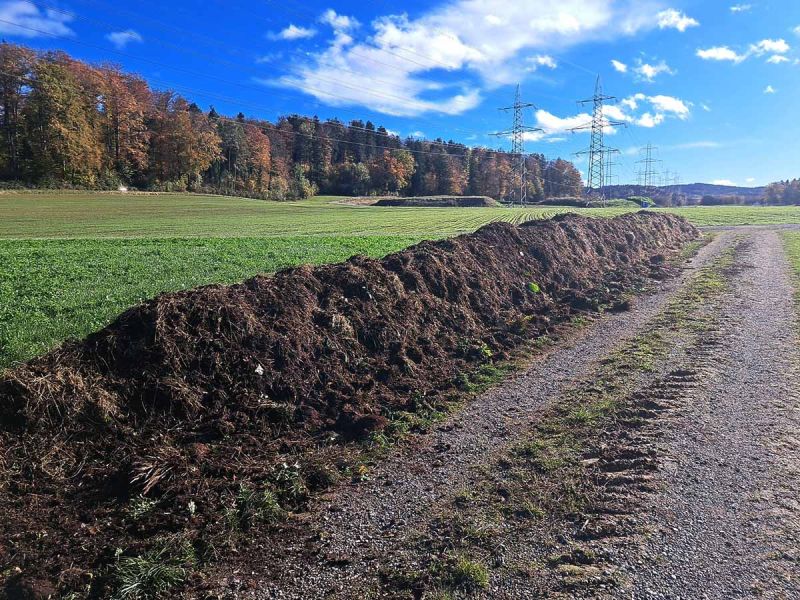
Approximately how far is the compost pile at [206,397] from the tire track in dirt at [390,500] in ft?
1.79

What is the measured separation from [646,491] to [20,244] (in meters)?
25.6

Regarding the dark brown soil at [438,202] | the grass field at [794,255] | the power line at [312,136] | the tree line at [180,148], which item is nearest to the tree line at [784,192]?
the power line at [312,136]

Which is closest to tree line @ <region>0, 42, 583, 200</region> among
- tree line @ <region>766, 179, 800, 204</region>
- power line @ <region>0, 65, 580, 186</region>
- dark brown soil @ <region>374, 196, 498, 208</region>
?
power line @ <region>0, 65, 580, 186</region>

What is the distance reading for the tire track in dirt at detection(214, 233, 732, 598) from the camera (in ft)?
11.2

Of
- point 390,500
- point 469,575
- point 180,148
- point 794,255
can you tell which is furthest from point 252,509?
point 180,148

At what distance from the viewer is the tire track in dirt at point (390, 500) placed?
3.41 m

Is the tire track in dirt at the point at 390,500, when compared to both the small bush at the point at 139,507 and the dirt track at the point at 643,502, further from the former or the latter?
the small bush at the point at 139,507

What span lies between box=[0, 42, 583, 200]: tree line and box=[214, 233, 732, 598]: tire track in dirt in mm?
71771

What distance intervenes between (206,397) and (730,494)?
17.8ft

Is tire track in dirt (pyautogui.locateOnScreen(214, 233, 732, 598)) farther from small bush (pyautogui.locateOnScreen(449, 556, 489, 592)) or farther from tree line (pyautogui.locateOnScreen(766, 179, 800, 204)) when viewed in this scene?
tree line (pyautogui.locateOnScreen(766, 179, 800, 204))

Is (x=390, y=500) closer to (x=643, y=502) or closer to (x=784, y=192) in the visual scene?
(x=643, y=502)

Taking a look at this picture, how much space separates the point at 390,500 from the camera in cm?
434

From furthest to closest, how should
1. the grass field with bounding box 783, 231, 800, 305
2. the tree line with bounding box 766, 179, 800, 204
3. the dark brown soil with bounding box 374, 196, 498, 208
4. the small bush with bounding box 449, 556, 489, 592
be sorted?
the tree line with bounding box 766, 179, 800, 204 → the dark brown soil with bounding box 374, 196, 498, 208 → the grass field with bounding box 783, 231, 800, 305 → the small bush with bounding box 449, 556, 489, 592

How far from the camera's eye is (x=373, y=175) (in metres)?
110
